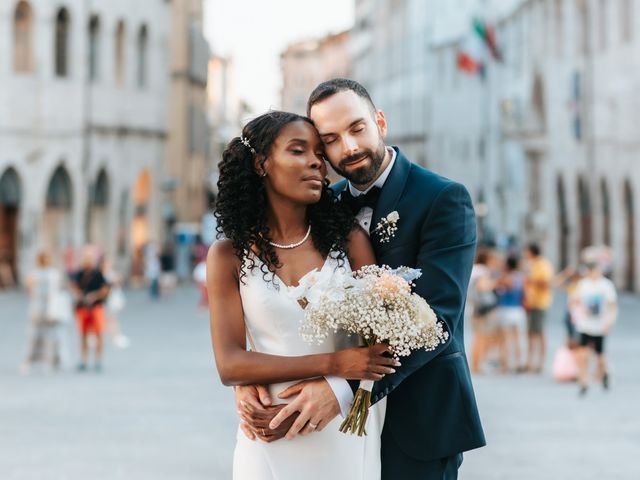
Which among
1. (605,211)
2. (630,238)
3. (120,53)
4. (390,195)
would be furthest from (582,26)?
(390,195)

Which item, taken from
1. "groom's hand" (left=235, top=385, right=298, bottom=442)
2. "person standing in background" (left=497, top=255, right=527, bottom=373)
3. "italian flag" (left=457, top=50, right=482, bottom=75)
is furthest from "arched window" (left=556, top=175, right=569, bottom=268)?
"groom's hand" (left=235, top=385, right=298, bottom=442)

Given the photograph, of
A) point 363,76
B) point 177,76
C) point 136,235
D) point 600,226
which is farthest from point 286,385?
point 363,76

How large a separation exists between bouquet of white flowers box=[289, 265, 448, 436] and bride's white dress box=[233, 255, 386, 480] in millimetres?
120

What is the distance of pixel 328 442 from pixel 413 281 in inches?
22.4

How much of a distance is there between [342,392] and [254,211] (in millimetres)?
629

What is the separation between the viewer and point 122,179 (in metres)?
54.1

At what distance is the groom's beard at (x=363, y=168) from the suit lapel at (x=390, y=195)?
71mm

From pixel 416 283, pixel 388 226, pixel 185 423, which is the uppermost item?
pixel 388 226

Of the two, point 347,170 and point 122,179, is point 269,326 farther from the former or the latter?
point 122,179

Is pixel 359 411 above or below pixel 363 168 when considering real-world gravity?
below

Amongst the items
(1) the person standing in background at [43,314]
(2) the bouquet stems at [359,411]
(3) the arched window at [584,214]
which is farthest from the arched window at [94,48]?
(2) the bouquet stems at [359,411]

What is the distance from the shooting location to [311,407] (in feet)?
15.7

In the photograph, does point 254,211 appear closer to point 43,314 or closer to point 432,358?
point 432,358

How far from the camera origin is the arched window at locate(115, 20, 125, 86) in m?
54.3
